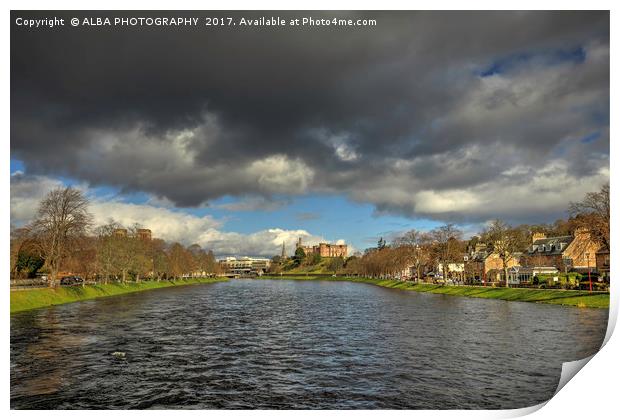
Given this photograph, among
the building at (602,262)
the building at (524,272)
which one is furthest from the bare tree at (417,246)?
the building at (602,262)

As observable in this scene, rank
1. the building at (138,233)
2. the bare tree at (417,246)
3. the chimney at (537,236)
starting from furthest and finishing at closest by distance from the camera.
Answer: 1. the bare tree at (417,246)
2. the chimney at (537,236)
3. the building at (138,233)

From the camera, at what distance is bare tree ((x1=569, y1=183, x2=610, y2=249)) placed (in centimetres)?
3195

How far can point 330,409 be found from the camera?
598 inches

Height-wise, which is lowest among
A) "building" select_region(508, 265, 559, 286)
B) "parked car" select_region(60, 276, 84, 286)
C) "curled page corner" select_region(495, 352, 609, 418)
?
"curled page corner" select_region(495, 352, 609, 418)

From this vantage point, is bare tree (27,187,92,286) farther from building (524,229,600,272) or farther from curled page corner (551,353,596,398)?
building (524,229,600,272)

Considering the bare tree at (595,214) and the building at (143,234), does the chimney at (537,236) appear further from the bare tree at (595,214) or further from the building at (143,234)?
the building at (143,234)

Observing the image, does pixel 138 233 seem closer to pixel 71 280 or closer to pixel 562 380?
pixel 71 280

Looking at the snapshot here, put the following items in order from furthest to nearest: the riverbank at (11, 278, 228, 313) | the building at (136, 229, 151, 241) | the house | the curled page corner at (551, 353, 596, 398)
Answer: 1. the house
2. the building at (136, 229, 151, 241)
3. the riverbank at (11, 278, 228, 313)
4. the curled page corner at (551, 353, 596, 398)

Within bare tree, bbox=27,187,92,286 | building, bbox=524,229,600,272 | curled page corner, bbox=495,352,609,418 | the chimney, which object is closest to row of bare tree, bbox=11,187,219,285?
→ bare tree, bbox=27,187,92,286

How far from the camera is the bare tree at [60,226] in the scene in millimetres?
46594

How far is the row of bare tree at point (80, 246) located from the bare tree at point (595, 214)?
42448 millimetres

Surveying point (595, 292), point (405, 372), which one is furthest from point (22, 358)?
point (595, 292)

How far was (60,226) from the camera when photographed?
49844mm

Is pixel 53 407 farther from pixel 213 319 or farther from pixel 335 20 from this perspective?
pixel 213 319
